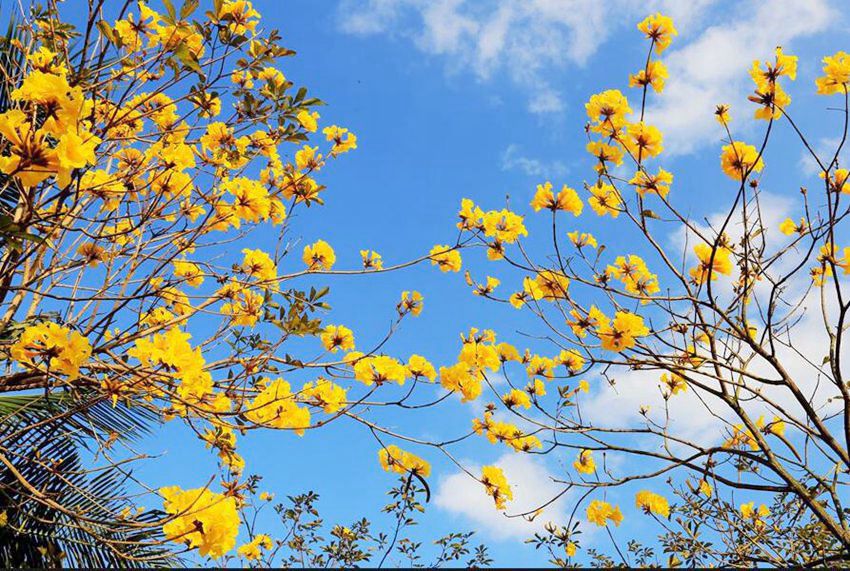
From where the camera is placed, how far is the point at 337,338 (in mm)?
2789

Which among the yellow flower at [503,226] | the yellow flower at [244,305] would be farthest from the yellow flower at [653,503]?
the yellow flower at [244,305]

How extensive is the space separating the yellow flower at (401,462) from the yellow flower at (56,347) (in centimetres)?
127

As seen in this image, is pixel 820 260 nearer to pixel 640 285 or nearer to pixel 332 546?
pixel 640 285

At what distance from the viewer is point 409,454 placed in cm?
268

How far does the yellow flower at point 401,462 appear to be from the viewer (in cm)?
261

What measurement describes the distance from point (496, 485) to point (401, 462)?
0.50 metres

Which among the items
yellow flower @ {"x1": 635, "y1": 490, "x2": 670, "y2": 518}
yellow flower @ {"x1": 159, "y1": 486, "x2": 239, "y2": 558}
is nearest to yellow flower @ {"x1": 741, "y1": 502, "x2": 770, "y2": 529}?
yellow flower @ {"x1": 635, "y1": 490, "x2": 670, "y2": 518}

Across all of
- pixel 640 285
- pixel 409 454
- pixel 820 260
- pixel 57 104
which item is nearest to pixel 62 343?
pixel 57 104

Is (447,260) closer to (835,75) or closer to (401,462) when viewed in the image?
(401,462)

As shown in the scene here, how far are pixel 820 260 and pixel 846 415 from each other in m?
0.95

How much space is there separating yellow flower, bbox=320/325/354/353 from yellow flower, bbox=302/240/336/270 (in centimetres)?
31

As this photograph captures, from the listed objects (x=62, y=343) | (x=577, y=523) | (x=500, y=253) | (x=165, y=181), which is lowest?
(x=62, y=343)

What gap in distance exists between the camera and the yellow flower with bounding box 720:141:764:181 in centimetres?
279

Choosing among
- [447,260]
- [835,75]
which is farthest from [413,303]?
[835,75]
